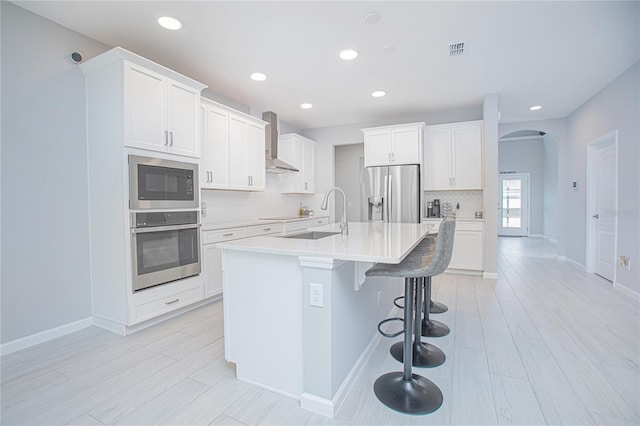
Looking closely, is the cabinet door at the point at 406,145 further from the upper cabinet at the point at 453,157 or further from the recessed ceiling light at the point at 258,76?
the recessed ceiling light at the point at 258,76

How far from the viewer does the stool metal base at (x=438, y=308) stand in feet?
9.91

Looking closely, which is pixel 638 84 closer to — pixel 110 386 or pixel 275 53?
pixel 275 53

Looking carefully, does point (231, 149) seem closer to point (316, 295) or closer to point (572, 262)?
point (316, 295)

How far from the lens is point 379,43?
283 centimetres

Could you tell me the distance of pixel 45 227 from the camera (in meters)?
2.42

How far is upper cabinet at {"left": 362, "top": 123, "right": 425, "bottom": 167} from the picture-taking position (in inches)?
187

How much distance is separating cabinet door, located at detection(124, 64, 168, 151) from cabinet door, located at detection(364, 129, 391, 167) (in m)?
3.29

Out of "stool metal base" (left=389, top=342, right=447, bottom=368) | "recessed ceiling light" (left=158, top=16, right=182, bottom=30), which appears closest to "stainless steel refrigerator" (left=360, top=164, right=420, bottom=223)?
"stool metal base" (left=389, top=342, right=447, bottom=368)

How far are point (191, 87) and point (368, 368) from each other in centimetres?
295

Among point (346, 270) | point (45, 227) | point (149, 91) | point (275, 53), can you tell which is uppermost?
point (275, 53)

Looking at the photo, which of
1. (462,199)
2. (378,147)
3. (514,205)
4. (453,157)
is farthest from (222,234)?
(514,205)

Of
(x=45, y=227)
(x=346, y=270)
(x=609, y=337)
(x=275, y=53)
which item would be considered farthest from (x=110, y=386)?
(x=609, y=337)

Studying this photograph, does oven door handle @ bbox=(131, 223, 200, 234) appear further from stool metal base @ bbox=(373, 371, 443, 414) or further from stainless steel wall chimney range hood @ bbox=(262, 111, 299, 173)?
stool metal base @ bbox=(373, 371, 443, 414)

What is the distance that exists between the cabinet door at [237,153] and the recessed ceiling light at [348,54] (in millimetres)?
1611
